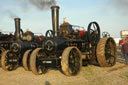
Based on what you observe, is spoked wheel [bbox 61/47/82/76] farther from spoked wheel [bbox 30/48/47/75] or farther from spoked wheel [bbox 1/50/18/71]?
spoked wheel [bbox 1/50/18/71]

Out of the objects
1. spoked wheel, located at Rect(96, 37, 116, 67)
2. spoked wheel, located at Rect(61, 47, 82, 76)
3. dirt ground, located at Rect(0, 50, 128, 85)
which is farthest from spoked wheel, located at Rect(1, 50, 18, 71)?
spoked wheel, located at Rect(96, 37, 116, 67)

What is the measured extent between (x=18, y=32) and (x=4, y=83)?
5.92 meters

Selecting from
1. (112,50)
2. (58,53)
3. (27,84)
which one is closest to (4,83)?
(27,84)

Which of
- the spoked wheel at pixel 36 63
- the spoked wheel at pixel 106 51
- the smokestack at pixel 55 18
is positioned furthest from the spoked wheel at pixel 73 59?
the spoked wheel at pixel 106 51

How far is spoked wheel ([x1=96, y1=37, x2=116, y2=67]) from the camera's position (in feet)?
25.3

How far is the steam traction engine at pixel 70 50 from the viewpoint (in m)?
6.27

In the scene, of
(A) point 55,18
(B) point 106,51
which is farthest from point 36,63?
(B) point 106,51

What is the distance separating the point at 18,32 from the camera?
10.9 meters

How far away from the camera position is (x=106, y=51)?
27.2ft

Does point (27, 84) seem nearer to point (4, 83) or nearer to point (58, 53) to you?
point (4, 83)

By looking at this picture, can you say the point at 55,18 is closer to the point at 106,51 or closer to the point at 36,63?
the point at 36,63

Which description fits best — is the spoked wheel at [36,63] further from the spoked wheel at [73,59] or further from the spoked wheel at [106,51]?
the spoked wheel at [106,51]

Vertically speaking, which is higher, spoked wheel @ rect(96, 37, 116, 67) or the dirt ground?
spoked wheel @ rect(96, 37, 116, 67)

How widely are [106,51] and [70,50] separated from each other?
301 centimetres
